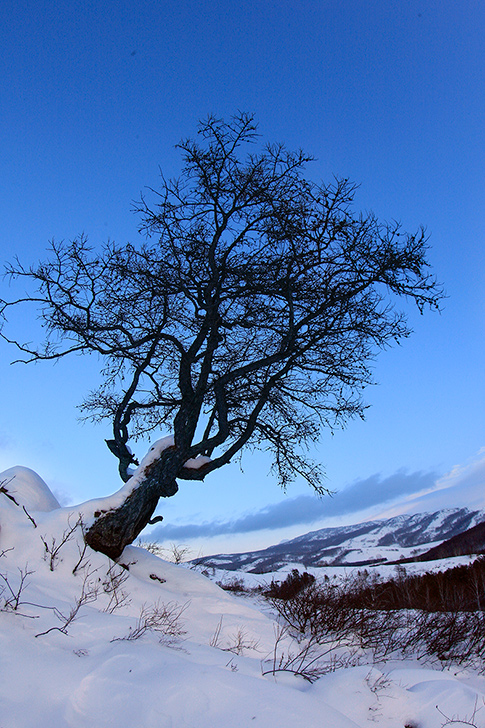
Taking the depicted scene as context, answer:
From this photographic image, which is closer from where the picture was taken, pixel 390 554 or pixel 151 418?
pixel 151 418

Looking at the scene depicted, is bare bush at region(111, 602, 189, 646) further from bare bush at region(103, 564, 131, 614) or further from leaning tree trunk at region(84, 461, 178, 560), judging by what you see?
leaning tree trunk at region(84, 461, 178, 560)

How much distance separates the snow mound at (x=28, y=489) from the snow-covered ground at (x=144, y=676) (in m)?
1.50

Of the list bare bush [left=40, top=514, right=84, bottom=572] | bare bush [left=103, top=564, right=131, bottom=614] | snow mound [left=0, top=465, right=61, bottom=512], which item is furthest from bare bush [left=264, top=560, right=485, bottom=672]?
snow mound [left=0, top=465, right=61, bottom=512]

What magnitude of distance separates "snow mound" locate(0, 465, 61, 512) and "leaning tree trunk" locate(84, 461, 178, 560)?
4.79 feet

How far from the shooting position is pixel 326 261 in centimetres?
802

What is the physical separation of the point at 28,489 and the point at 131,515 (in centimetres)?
217

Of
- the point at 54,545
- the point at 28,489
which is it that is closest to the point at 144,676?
the point at 54,545

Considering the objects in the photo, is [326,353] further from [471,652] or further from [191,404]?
[471,652]

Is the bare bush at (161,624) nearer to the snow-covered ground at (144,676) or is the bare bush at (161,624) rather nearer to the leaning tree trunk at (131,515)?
the snow-covered ground at (144,676)

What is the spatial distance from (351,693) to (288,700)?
A: 1.00 metres

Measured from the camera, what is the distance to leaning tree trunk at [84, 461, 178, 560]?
6.29m

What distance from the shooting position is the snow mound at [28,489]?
7039 mm

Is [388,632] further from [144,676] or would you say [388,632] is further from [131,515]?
Answer: [144,676]

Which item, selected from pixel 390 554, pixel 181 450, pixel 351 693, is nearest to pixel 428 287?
pixel 181 450
